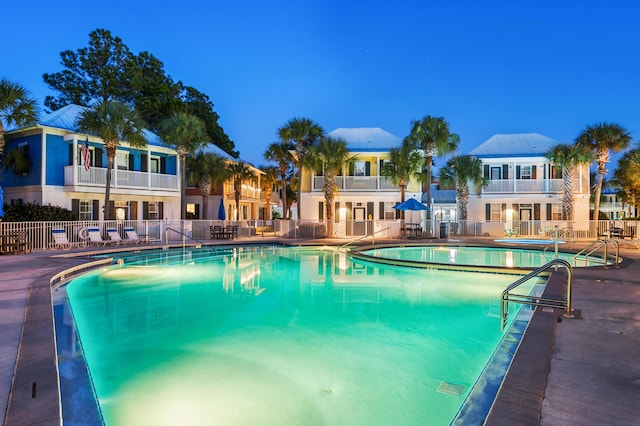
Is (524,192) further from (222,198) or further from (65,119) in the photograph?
(65,119)

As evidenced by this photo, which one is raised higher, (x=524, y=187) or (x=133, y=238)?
(x=524, y=187)

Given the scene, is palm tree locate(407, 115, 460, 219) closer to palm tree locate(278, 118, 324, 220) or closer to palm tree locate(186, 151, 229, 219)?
palm tree locate(278, 118, 324, 220)

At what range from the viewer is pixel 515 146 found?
3105 centimetres

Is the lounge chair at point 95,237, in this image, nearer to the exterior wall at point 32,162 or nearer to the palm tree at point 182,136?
the exterior wall at point 32,162

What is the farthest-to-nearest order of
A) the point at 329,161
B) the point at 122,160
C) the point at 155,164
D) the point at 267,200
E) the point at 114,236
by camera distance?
the point at 267,200 → the point at 155,164 → the point at 122,160 → the point at 329,161 → the point at 114,236

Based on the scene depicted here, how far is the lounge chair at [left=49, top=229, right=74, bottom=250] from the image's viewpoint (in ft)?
57.0

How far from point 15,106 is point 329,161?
15370 millimetres

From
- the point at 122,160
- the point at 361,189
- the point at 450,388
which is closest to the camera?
the point at 450,388

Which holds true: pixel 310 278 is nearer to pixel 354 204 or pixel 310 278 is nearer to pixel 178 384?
pixel 178 384

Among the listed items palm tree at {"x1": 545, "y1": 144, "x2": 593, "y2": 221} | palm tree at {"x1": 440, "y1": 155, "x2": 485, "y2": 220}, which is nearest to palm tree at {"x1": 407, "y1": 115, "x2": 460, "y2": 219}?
palm tree at {"x1": 440, "y1": 155, "x2": 485, "y2": 220}

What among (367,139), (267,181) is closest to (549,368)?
(367,139)

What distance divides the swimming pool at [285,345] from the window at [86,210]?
13128mm

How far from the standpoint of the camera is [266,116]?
152 m

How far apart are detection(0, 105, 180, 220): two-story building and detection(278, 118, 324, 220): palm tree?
771cm
